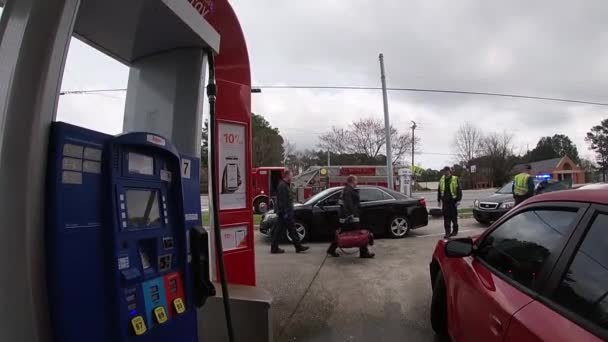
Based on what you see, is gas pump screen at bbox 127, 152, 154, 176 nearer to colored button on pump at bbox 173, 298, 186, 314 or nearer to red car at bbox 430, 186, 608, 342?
colored button on pump at bbox 173, 298, 186, 314

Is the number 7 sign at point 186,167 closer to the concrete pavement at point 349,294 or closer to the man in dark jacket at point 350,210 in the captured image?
the concrete pavement at point 349,294

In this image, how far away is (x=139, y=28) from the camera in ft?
9.02

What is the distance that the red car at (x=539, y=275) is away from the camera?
160 cm

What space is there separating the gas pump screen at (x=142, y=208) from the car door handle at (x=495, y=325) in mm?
1817

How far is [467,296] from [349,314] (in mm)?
2205

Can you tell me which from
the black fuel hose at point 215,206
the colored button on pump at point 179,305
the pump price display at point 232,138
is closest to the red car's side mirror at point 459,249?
the black fuel hose at point 215,206

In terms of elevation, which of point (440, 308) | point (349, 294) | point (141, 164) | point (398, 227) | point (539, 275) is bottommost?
point (349, 294)

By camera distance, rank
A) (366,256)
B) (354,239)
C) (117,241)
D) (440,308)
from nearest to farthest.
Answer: (117,241)
(440,308)
(354,239)
(366,256)

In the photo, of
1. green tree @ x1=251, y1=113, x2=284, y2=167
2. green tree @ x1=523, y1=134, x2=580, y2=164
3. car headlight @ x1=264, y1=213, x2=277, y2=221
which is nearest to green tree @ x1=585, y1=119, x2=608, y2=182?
green tree @ x1=523, y1=134, x2=580, y2=164

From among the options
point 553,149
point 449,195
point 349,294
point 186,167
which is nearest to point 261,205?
point 449,195

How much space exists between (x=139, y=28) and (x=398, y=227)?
832 cm

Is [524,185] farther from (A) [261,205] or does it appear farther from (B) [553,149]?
(B) [553,149]

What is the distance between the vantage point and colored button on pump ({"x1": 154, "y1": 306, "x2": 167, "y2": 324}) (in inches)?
80.8

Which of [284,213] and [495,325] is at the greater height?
[284,213]
